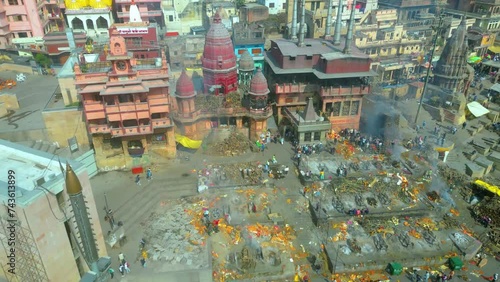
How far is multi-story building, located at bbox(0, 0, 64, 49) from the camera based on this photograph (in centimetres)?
6081

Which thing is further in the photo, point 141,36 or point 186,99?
point 141,36

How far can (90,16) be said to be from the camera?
62.7m

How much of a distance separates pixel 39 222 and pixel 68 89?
23.9m

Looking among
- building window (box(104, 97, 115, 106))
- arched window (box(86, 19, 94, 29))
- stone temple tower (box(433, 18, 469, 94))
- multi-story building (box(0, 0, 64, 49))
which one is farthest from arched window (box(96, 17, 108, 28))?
stone temple tower (box(433, 18, 469, 94))

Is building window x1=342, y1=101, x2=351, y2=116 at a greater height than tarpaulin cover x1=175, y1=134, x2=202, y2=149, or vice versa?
building window x1=342, y1=101, x2=351, y2=116

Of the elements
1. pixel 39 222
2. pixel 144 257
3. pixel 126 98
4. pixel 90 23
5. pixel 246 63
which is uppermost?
pixel 90 23

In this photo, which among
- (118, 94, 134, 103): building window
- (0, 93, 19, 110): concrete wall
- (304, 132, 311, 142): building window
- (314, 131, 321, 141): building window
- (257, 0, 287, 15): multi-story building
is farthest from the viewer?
(257, 0, 287, 15): multi-story building

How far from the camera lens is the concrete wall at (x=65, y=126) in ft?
121

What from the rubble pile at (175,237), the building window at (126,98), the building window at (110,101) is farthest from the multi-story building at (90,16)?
the rubble pile at (175,237)

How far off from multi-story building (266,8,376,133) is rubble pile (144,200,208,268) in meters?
16.8

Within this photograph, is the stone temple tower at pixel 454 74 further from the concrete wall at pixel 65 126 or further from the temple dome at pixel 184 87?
the concrete wall at pixel 65 126

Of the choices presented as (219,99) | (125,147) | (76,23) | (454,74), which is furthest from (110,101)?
(454,74)

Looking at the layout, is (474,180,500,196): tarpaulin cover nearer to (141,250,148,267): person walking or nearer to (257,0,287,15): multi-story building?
(141,250,148,267): person walking

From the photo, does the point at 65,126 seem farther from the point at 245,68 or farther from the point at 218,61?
the point at 245,68
